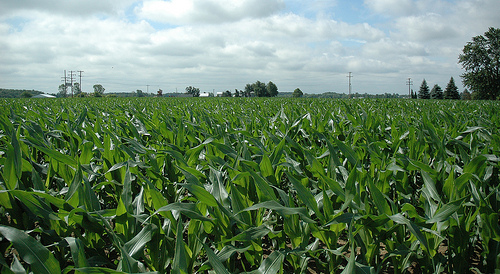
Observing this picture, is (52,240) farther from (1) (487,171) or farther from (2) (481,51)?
(2) (481,51)

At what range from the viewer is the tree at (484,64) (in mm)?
53375

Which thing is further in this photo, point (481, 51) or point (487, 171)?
point (481, 51)

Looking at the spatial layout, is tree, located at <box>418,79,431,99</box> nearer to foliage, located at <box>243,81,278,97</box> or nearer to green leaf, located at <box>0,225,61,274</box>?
foliage, located at <box>243,81,278,97</box>

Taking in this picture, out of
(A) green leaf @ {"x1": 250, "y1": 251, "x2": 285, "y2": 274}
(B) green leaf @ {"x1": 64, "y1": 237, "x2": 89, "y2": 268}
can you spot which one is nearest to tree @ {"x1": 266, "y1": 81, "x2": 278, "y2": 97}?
(A) green leaf @ {"x1": 250, "y1": 251, "x2": 285, "y2": 274}

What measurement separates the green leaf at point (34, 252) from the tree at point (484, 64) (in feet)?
226

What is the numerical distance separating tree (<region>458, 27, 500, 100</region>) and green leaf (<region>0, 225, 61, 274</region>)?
68.8 m

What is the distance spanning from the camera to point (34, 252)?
997 mm

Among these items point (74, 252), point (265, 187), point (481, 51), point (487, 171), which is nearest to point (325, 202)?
point (265, 187)

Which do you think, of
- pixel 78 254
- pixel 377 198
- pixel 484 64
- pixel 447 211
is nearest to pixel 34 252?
pixel 78 254

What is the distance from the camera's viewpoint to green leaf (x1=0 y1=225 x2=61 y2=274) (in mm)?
980

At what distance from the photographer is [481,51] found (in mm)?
54844

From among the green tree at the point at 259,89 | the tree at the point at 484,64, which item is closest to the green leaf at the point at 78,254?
the tree at the point at 484,64

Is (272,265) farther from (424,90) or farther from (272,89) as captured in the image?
(272,89)

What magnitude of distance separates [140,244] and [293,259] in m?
0.74
